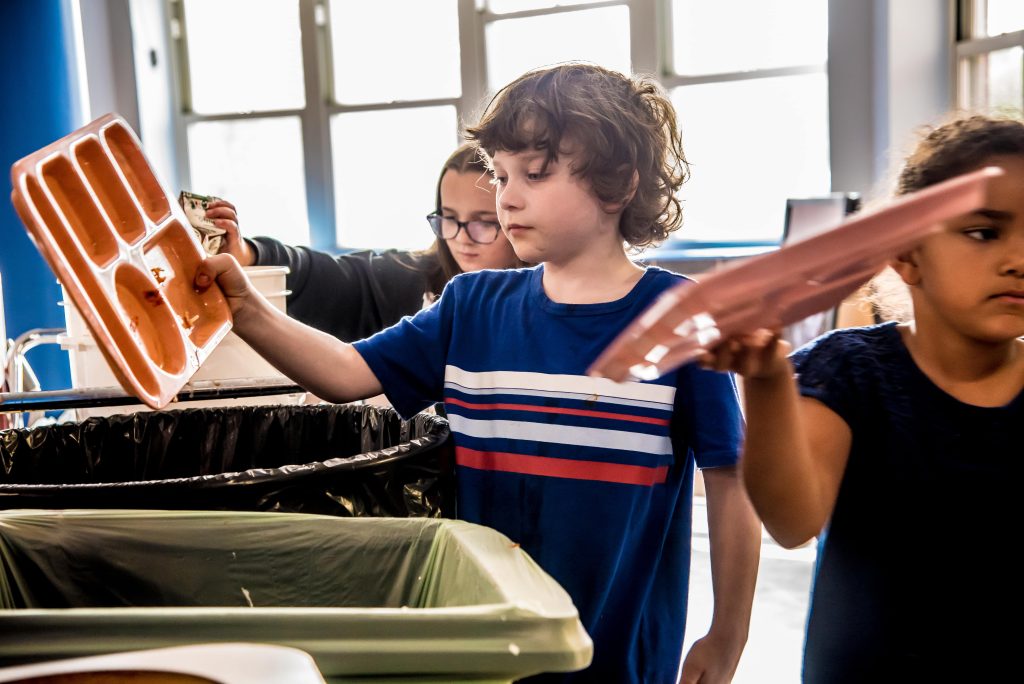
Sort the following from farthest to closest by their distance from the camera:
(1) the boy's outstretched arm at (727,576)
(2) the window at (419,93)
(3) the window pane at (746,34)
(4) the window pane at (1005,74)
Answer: (2) the window at (419,93), (3) the window pane at (746,34), (4) the window pane at (1005,74), (1) the boy's outstretched arm at (727,576)

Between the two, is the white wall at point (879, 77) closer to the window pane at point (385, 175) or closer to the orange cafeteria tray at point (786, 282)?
the window pane at point (385, 175)

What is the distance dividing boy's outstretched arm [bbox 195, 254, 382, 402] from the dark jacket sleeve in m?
1.09

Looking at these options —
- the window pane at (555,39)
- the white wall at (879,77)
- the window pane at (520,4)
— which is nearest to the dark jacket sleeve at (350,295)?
the white wall at (879,77)

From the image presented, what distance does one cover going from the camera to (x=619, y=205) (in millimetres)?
1148

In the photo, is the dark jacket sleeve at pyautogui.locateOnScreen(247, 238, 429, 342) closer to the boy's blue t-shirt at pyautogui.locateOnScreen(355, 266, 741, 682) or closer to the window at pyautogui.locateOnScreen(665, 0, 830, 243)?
the boy's blue t-shirt at pyautogui.locateOnScreen(355, 266, 741, 682)

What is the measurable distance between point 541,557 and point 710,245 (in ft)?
14.8

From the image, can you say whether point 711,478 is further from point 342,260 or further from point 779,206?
point 779,206

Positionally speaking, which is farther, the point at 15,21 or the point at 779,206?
the point at 779,206

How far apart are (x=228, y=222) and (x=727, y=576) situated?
1.23 meters

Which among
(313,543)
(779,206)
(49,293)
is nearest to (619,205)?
(313,543)

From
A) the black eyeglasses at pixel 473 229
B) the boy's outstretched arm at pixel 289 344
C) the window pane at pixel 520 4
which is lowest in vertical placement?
the boy's outstretched arm at pixel 289 344

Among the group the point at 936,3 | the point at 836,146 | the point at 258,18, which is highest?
the point at 258,18

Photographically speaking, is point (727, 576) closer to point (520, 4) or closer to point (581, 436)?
point (581, 436)

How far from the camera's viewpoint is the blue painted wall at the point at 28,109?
4191 mm
